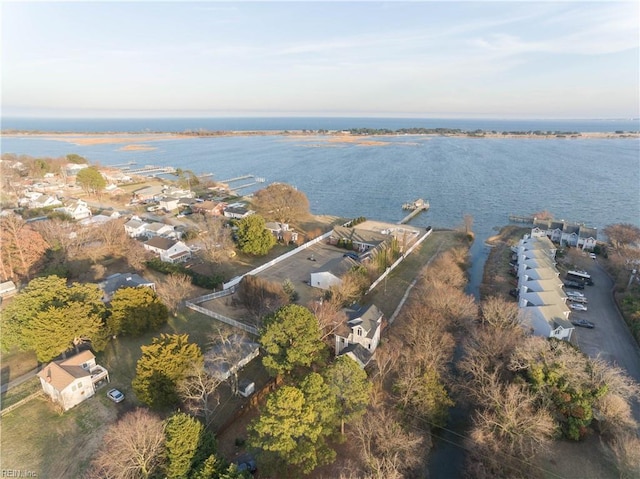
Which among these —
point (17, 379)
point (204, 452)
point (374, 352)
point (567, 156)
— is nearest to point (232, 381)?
point (204, 452)

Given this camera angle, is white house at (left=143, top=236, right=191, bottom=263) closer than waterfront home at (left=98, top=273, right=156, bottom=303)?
No

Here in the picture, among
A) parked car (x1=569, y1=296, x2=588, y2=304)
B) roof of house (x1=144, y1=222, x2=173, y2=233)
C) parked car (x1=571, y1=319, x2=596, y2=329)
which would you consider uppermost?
roof of house (x1=144, y1=222, x2=173, y2=233)

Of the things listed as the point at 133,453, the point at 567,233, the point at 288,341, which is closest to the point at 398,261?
the point at 288,341

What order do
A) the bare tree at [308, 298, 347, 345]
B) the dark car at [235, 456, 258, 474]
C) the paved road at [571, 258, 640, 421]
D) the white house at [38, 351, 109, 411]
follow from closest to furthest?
the dark car at [235, 456, 258, 474]
the white house at [38, 351, 109, 411]
the bare tree at [308, 298, 347, 345]
the paved road at [571, 258, 640, 421]

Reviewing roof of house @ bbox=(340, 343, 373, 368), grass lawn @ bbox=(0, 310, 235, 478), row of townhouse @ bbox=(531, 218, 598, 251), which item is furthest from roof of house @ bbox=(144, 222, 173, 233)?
row of townhouse @ bbox=(531, 218, 598, 251)

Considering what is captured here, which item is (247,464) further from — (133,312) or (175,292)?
(175,292)

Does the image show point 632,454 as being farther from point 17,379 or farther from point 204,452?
point 17,379

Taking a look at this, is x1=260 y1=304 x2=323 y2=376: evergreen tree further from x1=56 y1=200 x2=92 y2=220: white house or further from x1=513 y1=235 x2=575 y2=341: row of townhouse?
x1=56 y1=200 x2=92 y2=220: white house
